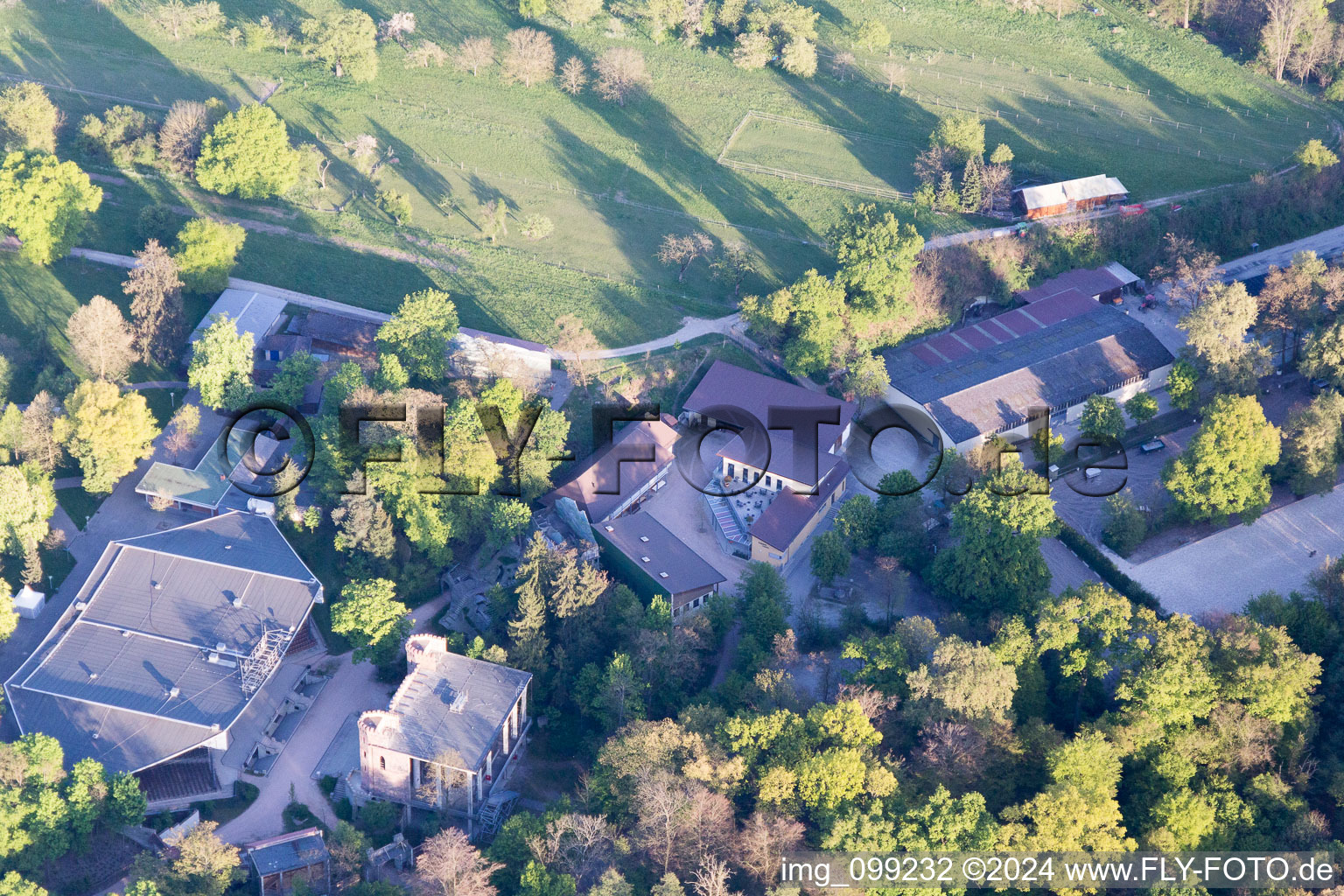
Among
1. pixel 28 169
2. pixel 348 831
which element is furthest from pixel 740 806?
pixel 28 169

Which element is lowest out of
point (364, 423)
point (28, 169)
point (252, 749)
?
point (252, 749)

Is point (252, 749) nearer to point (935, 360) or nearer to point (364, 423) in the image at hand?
point (364, 423)

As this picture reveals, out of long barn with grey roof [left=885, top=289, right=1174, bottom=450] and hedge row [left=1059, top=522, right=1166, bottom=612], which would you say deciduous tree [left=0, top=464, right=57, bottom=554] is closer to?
long barn with grey roof [left=885, top=289, right=1174, bottom=450]

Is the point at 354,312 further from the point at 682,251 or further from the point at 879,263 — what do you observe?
the point at 879,263

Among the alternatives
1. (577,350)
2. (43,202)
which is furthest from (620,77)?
(43,202)

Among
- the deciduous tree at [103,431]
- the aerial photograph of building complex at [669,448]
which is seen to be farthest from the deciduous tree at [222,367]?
the deciduous tree at [103,431]

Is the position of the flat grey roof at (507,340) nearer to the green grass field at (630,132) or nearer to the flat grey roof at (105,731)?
the green grass field at (630,132)

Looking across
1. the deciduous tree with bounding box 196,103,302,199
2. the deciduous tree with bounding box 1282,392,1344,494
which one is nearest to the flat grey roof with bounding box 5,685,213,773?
the deciduous tree with bounding box 196,103,302,199
